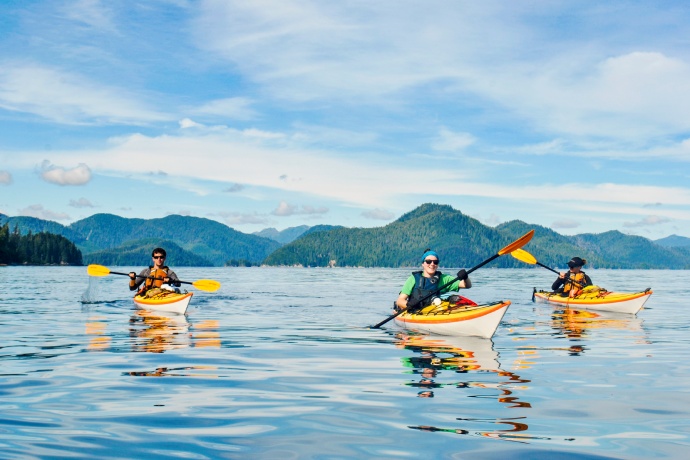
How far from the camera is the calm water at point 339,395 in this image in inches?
277

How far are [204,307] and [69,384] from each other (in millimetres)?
21806

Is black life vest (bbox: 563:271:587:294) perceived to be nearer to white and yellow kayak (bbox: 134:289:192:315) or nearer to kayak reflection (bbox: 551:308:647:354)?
kayak reflection (bbox: 551:308:647:354)

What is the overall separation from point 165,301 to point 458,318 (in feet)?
42.6

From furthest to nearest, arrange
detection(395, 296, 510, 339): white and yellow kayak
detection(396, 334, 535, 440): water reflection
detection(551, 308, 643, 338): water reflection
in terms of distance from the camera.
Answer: detection(551, 308, 643, 338): water reflection → detection(395, 296, 510, 339): white and yellow kayak → detection(396, 334, 535, 440): water reflection

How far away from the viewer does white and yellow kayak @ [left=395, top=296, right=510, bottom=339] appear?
1691cm

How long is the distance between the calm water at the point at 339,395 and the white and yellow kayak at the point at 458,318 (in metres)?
0.41

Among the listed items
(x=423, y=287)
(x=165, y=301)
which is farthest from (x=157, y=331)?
(x=423, y=287)

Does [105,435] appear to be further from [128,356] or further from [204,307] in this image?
[204,307]

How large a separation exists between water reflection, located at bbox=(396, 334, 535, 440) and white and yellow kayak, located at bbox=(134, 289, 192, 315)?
415 inches

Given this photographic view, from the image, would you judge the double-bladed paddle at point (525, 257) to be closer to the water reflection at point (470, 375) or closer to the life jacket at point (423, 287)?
the life jacket at point (423, 287)

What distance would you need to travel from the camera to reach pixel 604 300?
2928cm

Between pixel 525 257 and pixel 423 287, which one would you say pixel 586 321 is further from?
pixel 423 287

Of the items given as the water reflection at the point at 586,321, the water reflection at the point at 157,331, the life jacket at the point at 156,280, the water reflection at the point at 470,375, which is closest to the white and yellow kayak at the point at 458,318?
the water reflection at the point at 470,375

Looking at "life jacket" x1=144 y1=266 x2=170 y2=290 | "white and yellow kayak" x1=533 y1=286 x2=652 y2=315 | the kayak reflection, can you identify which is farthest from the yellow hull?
"life jacket" x1=144 y1=266 x2=170 y2=290
